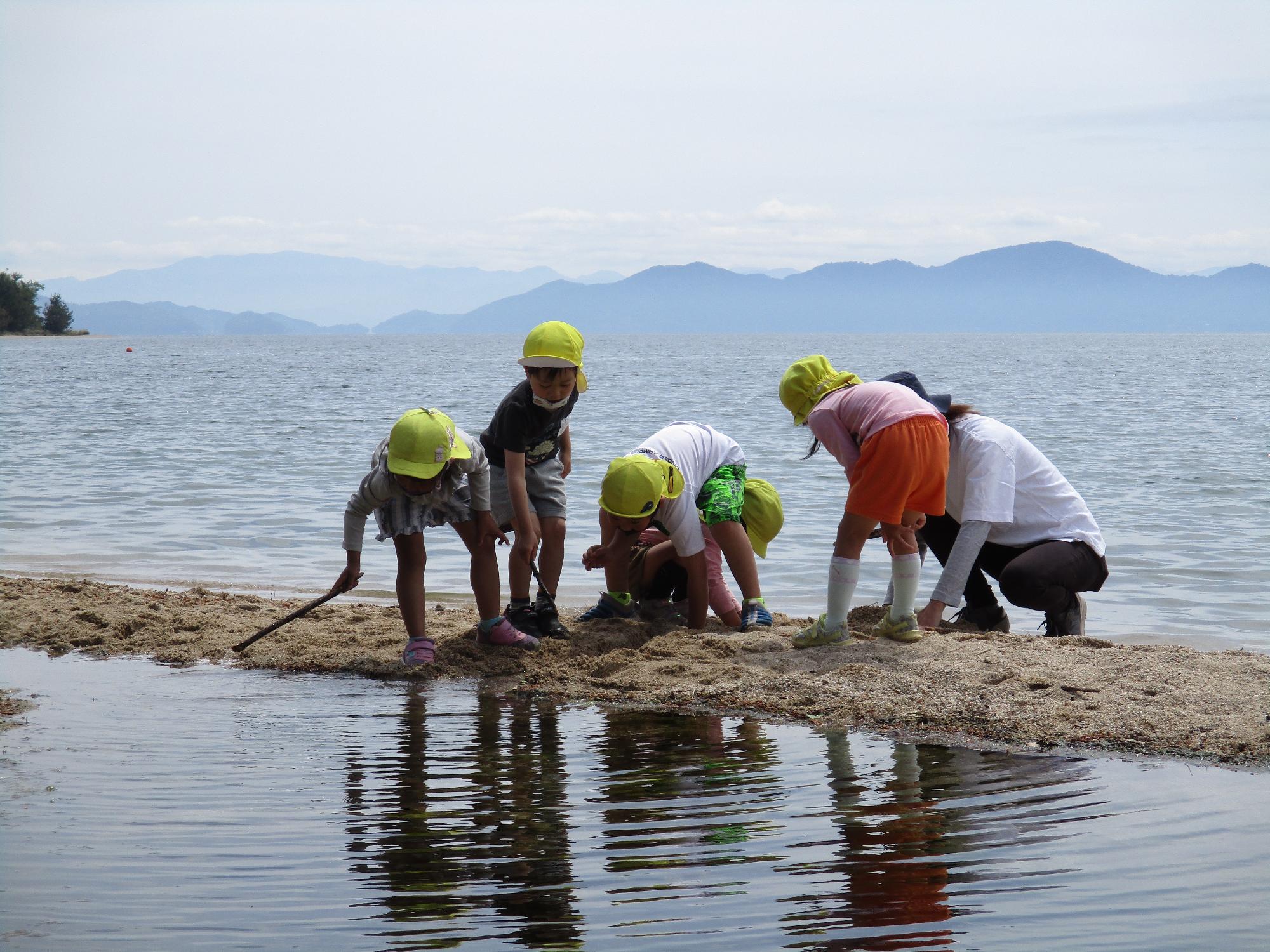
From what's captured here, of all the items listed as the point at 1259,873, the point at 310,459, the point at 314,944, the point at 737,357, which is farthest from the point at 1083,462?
the point at 737,357

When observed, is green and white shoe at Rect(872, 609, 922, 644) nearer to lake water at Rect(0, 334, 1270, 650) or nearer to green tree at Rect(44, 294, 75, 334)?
lake water at Rect(0, 334, 1270, 650)

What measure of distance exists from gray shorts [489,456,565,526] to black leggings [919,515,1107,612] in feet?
5.45

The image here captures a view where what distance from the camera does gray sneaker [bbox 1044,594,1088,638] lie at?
520 cm

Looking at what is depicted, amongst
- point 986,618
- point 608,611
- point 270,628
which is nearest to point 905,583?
point 986,618

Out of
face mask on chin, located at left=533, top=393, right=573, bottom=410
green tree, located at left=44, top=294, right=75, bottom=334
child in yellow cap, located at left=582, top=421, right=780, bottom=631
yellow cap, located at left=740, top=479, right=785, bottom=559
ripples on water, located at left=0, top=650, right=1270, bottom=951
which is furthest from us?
green tree, located at left=44, top=294, right=75, bottom=334

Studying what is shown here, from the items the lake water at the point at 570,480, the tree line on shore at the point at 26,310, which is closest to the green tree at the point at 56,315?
the tree line on shore at the point at 26,310

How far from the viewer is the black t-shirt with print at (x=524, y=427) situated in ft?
16.5

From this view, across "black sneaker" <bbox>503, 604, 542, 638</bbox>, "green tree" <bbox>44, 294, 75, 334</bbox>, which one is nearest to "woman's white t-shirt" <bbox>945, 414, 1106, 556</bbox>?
"black sneaker" <bbox>503, 604, 542, 638</bbox>

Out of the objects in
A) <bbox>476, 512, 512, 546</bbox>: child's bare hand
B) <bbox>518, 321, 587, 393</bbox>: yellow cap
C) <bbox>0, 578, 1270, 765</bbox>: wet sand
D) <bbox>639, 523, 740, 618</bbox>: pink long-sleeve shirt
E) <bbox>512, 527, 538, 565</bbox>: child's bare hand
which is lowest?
<bbox>0, 578, 1270, 765</bbox>: wet sand

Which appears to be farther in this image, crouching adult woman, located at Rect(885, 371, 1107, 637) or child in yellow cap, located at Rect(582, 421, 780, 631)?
crouching adult woman, located at Rect(885, 371, 1107, 637)

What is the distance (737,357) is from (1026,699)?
69.2 m

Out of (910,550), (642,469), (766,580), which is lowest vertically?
(766,580)

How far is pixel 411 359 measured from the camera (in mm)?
70188

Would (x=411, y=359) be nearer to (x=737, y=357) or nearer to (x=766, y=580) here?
(x=737, y=357)
